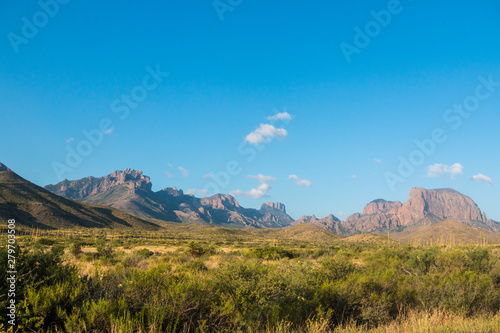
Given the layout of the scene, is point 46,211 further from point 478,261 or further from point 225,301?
point 478,261

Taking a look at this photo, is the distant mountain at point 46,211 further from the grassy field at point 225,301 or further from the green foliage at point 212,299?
the grassy field at point 225,301

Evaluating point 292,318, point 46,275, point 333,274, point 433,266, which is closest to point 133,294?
point 46,275

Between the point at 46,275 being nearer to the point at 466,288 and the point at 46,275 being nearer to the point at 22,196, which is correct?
the point at 466,288

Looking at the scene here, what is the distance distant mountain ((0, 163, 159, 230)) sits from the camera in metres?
91.8

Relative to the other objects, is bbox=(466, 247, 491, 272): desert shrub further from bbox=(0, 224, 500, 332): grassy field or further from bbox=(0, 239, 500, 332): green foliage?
bbox=(0, 224, 500, 332): grassy field

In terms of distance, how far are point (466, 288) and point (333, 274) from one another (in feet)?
15.3

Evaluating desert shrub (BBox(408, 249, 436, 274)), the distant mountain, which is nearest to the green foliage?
desert shrub (BBox(408, 249, 436, 274))

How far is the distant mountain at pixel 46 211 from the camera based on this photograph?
91812 mm

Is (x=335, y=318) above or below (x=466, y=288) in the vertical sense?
below

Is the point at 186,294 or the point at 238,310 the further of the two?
the point at 238,310

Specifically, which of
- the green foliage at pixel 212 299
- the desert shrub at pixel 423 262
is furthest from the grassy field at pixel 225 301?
the desert shrub at pixel 423 262

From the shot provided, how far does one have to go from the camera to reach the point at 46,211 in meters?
101

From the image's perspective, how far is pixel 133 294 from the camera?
610 cm

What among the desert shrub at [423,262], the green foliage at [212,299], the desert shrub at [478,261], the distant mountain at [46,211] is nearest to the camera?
the green foliage at [212,299]
